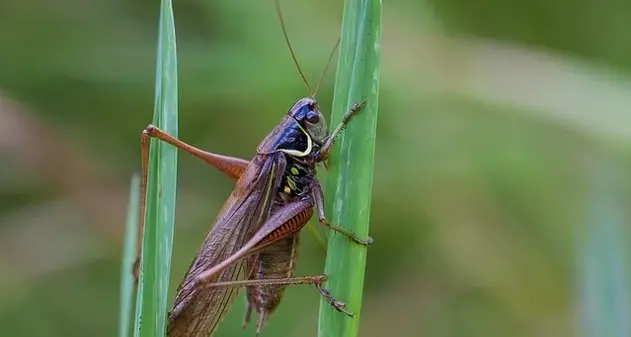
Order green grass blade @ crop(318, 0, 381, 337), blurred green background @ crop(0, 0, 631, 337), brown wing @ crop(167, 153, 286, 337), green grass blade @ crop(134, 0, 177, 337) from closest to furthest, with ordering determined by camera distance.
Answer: green grass blade @ crop(134, 0, 177, 337)
green grass blade @ crop(318, 0, 381, 337)
brown wing @ crop(167, 153, 286, 337)
blurred green background @ crop(0, 0, 631, 337)

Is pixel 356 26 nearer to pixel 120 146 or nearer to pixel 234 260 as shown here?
pixel 234 260

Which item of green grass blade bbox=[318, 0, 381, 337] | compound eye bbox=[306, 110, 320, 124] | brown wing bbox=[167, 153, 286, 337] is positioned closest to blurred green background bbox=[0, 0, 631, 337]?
compound eye bbox=[306, 110, 320, 124]

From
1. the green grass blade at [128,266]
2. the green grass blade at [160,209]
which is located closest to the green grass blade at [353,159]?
the green grass blade at [160,209]

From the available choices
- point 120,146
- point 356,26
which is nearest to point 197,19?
point 120,146

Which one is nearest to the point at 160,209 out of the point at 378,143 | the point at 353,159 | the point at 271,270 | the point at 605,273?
the point at 353,159

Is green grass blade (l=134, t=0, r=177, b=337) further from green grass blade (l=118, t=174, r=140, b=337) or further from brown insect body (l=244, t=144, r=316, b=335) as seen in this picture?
brown insect body (l=244, t=144, r=316, b=335)
